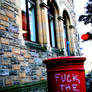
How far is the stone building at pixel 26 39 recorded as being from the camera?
177 inches

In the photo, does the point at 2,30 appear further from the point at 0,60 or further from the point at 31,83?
the point at 31,83

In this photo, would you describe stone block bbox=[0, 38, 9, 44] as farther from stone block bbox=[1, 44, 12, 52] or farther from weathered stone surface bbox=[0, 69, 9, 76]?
weathered stone surface bbox=[0, 69, 9, 76]

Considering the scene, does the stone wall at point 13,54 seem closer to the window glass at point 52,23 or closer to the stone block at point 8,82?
the stone block at point 8,82

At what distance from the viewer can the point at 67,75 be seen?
272 cm

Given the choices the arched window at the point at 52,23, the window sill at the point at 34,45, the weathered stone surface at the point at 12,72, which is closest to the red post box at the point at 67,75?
the weathered stone surface at the point at 12,72

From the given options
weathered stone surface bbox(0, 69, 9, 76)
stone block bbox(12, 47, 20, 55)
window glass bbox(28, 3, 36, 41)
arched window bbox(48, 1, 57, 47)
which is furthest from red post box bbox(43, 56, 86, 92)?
arched window bbox(48, 1, 57, 47)

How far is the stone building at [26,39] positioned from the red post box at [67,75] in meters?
1.91

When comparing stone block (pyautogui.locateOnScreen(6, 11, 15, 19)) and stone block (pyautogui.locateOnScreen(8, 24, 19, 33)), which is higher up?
stone block (pyautogui.locateOnScreen(6, 11, 15, 19))

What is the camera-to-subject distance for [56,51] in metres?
8.05

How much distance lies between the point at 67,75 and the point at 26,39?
11.5 feet

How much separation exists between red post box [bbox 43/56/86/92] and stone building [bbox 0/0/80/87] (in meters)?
1.91

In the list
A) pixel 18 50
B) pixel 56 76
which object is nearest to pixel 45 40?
pixel 18 50

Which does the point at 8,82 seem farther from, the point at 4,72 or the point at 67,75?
the point at 67,75

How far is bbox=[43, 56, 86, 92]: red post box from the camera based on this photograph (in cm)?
269
